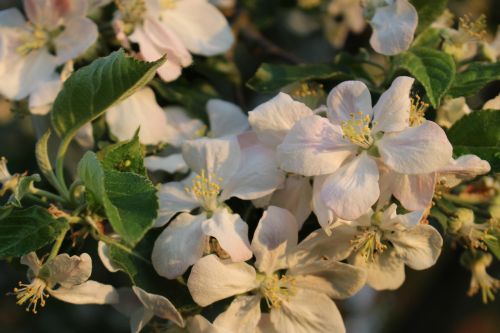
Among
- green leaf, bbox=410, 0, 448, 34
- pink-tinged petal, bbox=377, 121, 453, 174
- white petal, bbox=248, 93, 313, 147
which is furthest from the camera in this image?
green leaf, bbox=410, 0, 448, 34

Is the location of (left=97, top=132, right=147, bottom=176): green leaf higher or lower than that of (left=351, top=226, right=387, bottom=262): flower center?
higher

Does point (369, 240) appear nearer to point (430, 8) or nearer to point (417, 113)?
point (417, 113)

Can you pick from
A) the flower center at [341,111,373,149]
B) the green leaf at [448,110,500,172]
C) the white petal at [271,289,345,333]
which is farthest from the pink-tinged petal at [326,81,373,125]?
the white petal at [271,289,345,333]

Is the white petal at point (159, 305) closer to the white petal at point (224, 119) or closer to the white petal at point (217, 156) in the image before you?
the white petal at point (217, 156)

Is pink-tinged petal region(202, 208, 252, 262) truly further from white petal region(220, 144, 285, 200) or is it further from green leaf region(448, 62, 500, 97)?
green leaf region(448, 62, 500, 97)

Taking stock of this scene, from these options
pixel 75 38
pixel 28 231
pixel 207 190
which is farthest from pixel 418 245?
pixel 75 38

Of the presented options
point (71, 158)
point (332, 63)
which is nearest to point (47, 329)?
point (71, 158)

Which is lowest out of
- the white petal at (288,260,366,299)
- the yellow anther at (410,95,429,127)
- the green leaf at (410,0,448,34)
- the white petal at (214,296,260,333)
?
the white petal at (214,296,260,333)

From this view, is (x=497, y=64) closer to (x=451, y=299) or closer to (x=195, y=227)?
(x=195, y=227)
